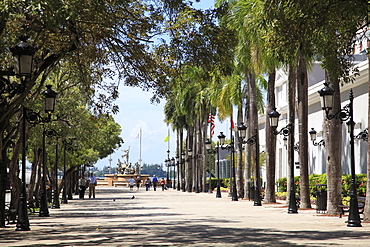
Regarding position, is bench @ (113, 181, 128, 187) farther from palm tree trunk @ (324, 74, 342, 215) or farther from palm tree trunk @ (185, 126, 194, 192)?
palm tree trunk @ (324, 74, 342, 215)

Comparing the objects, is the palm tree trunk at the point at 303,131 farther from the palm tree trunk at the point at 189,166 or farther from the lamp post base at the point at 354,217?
the palm tree trunk at the point at 189,166

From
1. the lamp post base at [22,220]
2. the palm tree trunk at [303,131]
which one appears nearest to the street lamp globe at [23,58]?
the lamp post base at [22,220]

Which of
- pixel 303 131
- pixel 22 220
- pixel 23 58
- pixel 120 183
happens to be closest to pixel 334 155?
pixel 303 131

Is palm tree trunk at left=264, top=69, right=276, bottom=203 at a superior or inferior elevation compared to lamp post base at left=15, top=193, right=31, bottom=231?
superior

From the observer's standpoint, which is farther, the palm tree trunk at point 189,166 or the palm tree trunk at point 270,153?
the palm tree trunk at point 189,166

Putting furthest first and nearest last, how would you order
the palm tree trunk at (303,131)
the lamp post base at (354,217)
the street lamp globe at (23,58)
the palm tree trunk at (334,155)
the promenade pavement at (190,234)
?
the palm tree trunk at (303,131), the palm tree trunk at (334,155), the lamp post base at (354,217), the street lamp globe at (23,58), the promenade pavement at (190,234)

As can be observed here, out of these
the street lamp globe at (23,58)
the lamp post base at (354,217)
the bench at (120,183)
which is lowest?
the lamp post base at (354,217)

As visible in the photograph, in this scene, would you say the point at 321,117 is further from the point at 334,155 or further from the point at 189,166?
the point at 189,166

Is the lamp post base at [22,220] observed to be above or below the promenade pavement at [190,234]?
above

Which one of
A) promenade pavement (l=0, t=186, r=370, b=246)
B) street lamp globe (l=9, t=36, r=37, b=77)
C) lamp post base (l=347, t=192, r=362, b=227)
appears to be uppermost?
street lamp globe (l=9, t=36, r=37, b=77)

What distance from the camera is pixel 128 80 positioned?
65.3ft

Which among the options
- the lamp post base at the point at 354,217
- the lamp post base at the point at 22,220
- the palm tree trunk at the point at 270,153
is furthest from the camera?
the palm tree trunk at the point at 270,153

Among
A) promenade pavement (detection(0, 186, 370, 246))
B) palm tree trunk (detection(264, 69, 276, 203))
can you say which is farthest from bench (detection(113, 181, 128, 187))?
promenade pavement (detection(0, 186, 370, 246))

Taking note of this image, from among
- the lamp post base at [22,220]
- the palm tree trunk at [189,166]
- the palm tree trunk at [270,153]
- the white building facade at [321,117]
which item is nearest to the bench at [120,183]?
the palm tree trunk at [189,166]
